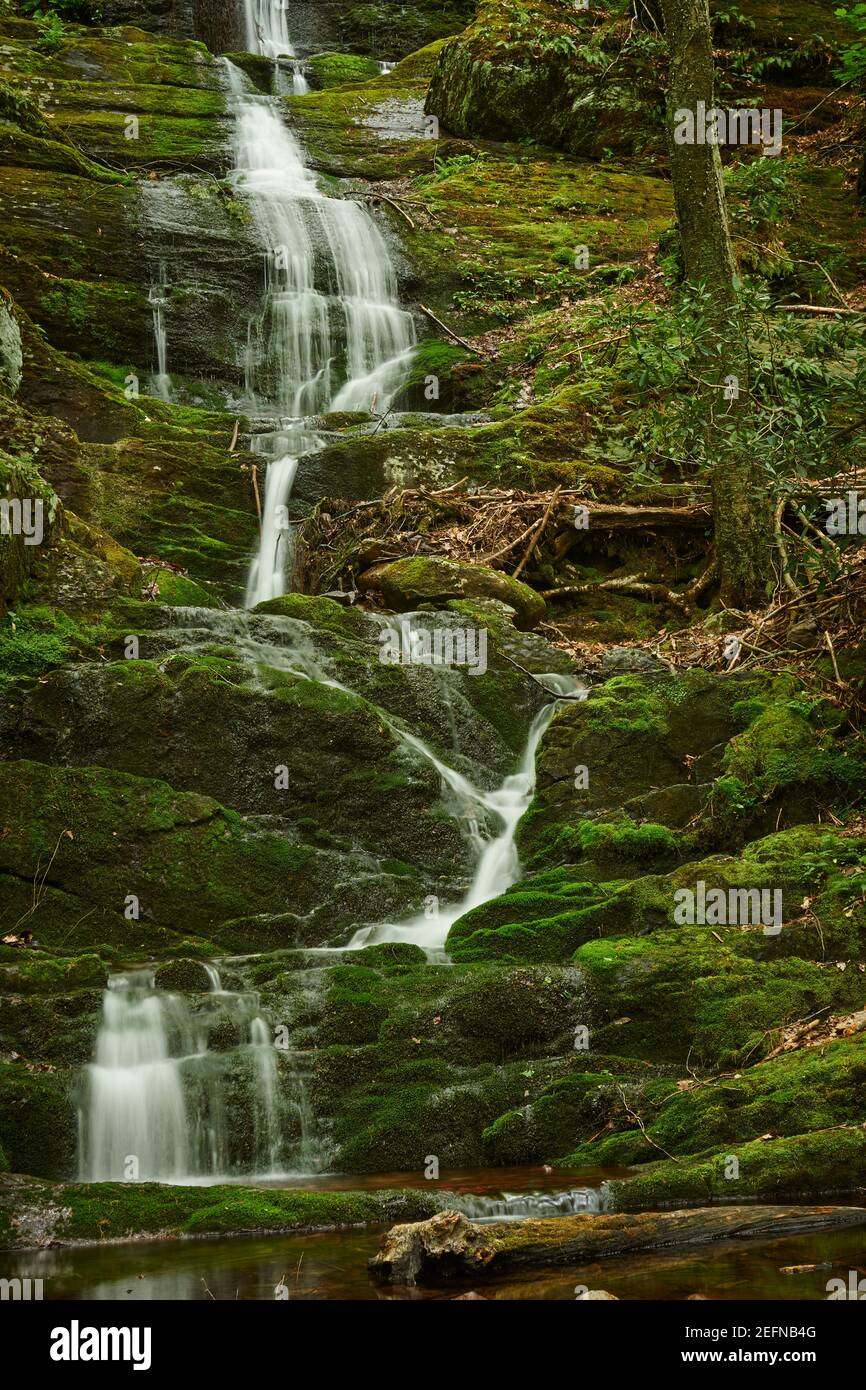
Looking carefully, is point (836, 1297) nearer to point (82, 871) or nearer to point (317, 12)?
point (82, 871)

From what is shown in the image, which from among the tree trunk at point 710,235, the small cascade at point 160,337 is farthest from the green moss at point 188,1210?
the small cascade at point 160,337

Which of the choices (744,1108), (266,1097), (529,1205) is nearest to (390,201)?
(266,1097)

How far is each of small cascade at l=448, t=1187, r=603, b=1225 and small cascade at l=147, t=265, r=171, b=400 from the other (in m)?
13.0

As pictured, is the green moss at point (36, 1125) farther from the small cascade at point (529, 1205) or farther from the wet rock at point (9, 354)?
the wet rock at point (9, 354)

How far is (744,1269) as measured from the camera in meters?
3.91

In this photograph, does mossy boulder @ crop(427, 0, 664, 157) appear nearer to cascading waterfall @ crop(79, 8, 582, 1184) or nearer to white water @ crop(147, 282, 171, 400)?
cascading waterfall @ crop(79, 8, 582, 1184)

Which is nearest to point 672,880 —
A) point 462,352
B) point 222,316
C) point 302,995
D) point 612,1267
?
point 302,995

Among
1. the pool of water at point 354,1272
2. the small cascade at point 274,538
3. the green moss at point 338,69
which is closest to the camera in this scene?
the pool of water at point 354,1272

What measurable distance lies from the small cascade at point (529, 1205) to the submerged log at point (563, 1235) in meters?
0.34

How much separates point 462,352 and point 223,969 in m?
11.7

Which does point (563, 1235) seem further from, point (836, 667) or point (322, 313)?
point (322, 313)

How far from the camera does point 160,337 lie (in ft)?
53.6

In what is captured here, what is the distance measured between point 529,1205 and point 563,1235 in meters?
0.65

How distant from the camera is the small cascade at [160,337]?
16.0 metres
